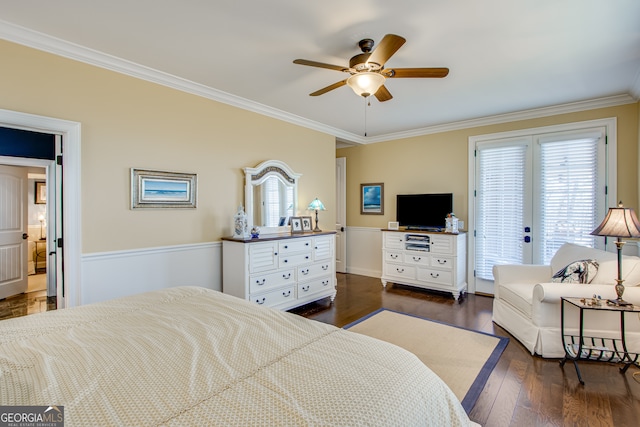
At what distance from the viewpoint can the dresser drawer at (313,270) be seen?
4.07 meters

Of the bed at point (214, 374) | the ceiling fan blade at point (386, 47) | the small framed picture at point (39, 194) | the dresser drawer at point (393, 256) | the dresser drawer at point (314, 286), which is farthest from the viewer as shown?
the small framed picture at point (39, 194)

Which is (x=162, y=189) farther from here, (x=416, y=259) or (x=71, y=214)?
(x=416, y=259)

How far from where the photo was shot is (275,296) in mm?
3738

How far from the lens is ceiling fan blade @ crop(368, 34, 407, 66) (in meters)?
1.94

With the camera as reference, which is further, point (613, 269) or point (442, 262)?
point (442, 262)

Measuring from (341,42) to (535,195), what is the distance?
348cm

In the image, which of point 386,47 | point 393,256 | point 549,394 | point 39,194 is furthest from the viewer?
point 39,194

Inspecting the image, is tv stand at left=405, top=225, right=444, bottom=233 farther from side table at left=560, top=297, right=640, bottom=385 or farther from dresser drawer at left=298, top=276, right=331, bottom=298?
side table at left=560, top=297, right=640, bottom=385

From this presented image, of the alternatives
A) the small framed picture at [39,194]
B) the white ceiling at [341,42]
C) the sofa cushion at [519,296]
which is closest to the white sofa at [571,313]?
the sofa cushion at [519,296]

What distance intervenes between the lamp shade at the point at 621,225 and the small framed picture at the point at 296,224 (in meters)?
3.17

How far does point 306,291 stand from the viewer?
4121 mm

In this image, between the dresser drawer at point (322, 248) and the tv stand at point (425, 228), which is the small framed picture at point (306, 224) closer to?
the dresser drawer at point (322, 248)

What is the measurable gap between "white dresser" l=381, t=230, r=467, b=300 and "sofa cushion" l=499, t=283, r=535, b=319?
1.13 meters

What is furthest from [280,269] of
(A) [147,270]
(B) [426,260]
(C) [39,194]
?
(C) [39,194]
